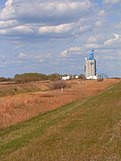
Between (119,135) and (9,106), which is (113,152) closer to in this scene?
(119,135)

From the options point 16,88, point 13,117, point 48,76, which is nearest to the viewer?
point 13,117

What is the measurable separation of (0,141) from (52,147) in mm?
4034

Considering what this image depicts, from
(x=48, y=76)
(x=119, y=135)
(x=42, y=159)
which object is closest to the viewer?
(x=42, y=159)

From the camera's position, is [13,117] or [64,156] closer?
[64,156]

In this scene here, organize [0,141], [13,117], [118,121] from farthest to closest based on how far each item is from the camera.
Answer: [13,117] < [118,121] < [0,141]

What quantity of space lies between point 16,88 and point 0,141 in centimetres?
6785

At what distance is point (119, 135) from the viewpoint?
54.4 ft

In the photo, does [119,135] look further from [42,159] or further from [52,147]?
[42,159]

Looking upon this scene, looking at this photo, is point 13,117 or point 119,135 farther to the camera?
point 13,117

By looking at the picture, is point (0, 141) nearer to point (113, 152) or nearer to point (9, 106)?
point (113, 152)

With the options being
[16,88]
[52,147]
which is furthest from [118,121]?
[16,88]

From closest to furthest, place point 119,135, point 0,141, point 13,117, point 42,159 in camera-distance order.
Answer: point 42,159, point 119,135, point 0,141, point 13,117

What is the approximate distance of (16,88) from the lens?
8625cm

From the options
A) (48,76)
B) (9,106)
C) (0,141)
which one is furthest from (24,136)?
(48,76)
